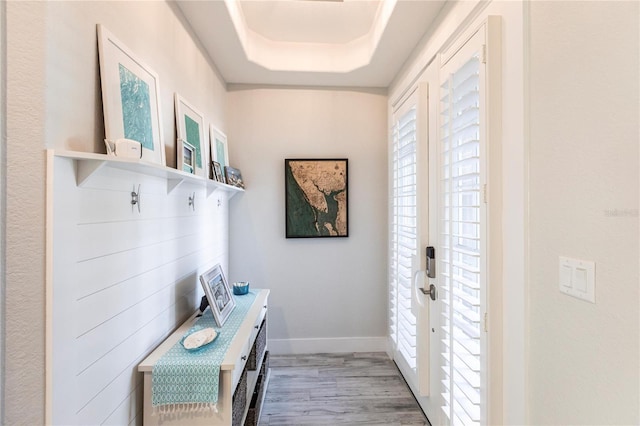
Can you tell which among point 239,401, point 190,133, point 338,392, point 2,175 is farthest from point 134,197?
point 338,392

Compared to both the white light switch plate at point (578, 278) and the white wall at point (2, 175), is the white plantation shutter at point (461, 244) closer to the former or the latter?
the white light switch plate at point (578, 278)

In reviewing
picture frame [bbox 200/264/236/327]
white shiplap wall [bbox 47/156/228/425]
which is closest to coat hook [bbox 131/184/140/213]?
white shiplap wall [bbox 47/156/228/425]

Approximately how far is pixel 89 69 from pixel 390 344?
288cm

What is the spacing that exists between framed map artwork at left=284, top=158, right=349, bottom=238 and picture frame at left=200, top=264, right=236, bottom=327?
3.19ft

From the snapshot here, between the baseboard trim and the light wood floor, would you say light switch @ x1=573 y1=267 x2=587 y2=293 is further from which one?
the baseboard trim

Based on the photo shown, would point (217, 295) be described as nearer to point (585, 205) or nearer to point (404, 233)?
point (404, 233)

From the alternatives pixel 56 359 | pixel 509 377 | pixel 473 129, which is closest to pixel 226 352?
pixel 56 359

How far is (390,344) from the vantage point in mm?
2812

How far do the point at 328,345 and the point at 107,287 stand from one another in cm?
223

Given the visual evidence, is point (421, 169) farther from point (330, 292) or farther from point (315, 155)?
point (330, 292)

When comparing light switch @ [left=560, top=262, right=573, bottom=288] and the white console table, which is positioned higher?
light switch @ [left=560, top=262, right=573, bottom=288]

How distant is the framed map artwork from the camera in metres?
2.85

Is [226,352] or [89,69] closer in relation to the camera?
[89,69]

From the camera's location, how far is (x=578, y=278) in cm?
90
